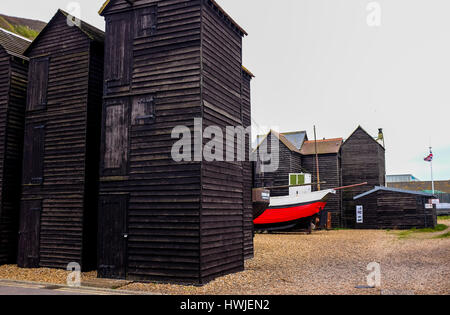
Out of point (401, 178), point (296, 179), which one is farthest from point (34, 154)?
point (401, 178)

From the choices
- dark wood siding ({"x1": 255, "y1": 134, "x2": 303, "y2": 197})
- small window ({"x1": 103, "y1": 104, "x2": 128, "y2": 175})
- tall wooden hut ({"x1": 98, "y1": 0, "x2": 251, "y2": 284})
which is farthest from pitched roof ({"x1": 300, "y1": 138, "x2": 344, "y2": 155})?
small window ({"x1": 103, "y1": 104, "x2": 128, "y2": 175})

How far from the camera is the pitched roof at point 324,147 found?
1537 inches

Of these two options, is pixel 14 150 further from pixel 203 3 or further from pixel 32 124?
pixel 203 3

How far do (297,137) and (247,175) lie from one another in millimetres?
25959

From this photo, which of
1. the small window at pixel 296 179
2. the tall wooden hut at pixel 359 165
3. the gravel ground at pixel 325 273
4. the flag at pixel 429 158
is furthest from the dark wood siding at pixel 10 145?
the flag at pixel 429 158

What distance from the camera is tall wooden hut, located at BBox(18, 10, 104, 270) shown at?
14312mm

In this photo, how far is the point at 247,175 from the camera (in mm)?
17719

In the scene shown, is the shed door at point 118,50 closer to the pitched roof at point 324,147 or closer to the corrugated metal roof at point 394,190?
the corrugated metal roof at point 394,190

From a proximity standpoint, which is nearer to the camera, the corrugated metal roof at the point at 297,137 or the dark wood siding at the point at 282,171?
the dark wood siding at the point at 282,171

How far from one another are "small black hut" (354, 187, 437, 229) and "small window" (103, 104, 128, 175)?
28.0 meters

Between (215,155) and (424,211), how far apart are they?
27.0 meters

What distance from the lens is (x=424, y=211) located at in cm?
3288

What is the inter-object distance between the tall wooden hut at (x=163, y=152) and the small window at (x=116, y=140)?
3 cm

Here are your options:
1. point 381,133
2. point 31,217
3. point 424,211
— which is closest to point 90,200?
point 31,217
